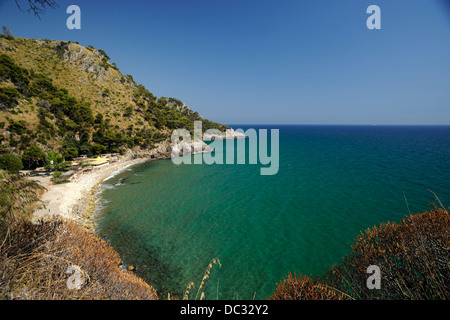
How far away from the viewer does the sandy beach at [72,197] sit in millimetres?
17125

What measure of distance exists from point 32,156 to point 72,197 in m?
19.9

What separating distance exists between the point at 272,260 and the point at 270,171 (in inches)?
1166

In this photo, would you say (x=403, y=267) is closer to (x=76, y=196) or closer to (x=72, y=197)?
(x=72, y=197)

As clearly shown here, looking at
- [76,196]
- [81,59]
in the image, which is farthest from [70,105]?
[76,196]

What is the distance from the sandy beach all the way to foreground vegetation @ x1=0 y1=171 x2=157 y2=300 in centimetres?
622

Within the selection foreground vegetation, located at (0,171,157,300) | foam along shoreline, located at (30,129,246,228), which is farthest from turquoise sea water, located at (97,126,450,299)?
foreground vegetation, located at (0,171,157,300)

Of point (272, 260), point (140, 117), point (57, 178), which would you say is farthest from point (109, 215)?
point (140, 117)

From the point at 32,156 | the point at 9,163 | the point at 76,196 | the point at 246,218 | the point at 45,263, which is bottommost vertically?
the point at 246,218

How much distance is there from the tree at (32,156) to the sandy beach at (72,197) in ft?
24.3

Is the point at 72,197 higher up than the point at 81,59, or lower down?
lower down

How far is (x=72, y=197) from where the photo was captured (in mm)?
21266

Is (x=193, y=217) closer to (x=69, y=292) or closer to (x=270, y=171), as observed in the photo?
(x=69, y=292)

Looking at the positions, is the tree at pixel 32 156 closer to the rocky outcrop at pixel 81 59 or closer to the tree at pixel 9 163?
the tree at pixel 9 163

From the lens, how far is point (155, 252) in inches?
563
